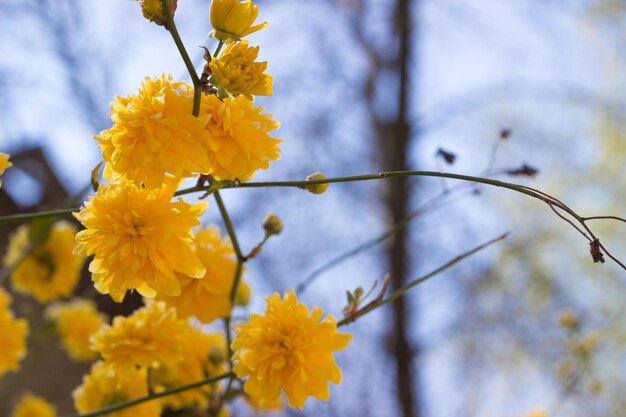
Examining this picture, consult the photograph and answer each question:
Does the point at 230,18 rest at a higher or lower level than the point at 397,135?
lower

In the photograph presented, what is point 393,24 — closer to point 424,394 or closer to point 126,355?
point 424,394

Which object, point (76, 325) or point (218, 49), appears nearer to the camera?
point (218, 49)

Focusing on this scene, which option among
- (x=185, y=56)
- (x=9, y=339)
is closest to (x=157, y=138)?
(x=185, y=56)

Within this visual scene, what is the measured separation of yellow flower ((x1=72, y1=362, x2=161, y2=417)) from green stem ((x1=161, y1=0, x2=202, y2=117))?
378mm

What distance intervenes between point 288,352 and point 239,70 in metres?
0.25

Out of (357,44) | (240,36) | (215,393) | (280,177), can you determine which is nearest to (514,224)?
(280,177)

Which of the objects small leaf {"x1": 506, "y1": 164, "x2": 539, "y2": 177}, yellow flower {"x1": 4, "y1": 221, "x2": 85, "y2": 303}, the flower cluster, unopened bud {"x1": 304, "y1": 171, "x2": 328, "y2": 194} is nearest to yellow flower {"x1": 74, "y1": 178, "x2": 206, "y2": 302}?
the flower cluster

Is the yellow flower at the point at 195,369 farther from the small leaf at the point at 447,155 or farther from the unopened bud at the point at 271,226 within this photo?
the small leaf at the point at 447,155

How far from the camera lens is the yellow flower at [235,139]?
0.53 meters

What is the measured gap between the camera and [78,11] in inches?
90.2

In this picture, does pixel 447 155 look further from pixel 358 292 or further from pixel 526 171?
pixel 358 292

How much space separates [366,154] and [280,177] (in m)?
0.66

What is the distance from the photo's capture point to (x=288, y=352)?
0.61 meters

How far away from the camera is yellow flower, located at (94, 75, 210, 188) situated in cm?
51
